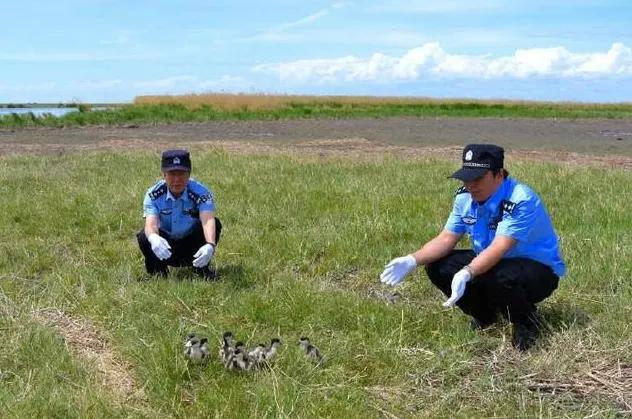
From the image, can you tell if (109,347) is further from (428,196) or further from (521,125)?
(521,125)

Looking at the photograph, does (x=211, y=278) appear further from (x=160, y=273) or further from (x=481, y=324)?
(x=481, y=324)

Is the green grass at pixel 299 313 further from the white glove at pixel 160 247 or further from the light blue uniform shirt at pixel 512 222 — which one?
the light blue uniform shirt at pixel 512 222

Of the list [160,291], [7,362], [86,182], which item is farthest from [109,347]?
[86,182]

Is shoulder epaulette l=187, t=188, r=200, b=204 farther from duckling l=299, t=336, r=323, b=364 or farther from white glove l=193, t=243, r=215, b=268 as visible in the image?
duckling l=299, t=336, r=323, b=364

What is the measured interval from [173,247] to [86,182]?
16.1 ft

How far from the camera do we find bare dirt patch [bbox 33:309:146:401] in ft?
11.6

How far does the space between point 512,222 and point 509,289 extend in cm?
37

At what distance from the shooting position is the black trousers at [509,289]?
4.10 meters

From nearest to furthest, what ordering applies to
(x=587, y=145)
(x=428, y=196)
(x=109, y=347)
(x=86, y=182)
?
(x=109, y=347)
(x=428, y=196)
(x=86, y=182)
(x=587, y=145)

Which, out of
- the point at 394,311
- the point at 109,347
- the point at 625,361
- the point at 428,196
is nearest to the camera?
the point at 625,361

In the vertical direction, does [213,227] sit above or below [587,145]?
above

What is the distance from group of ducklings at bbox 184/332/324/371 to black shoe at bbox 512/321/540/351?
109cm

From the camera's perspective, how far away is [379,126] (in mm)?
26562

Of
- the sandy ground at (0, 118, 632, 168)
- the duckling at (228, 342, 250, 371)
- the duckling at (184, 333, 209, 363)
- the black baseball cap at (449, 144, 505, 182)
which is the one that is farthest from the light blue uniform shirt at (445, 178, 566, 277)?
the sandy ground at (0, 118, 632, 168)
